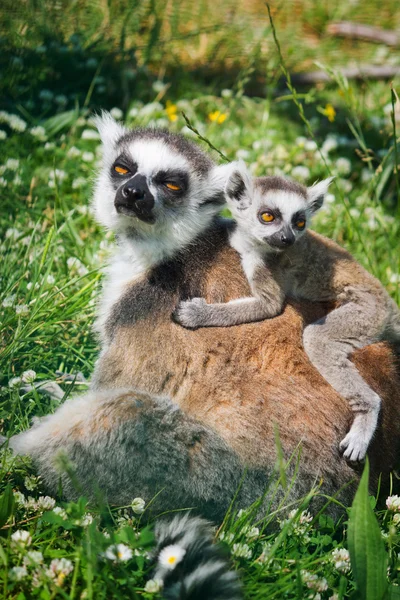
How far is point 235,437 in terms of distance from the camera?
12.3 feet

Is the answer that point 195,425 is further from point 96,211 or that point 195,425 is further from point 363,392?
point 96,211

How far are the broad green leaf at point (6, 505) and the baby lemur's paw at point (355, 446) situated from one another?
1764mm

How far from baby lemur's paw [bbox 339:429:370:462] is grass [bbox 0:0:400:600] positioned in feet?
0.84

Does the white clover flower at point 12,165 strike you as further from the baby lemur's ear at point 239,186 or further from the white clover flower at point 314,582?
the white clover flower at point 314,582

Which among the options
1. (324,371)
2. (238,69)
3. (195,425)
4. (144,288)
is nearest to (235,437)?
(195,425)

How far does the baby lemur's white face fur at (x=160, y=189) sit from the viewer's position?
160 inches

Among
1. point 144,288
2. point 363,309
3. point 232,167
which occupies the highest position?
point 232,167

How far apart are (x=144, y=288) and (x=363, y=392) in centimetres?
139

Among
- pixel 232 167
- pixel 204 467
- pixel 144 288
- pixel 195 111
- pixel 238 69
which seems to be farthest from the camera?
pixel 238 69

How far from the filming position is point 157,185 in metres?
4.14

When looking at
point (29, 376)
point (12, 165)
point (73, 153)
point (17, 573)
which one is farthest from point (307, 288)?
point (73, 153)

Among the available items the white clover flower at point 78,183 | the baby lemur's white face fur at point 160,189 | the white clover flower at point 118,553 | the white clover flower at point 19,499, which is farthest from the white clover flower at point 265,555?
the white clover flower at point 78,183

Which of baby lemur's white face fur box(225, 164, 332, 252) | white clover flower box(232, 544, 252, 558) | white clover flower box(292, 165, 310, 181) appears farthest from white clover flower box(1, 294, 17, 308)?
white clover flower box(292, 165, 310, 181)

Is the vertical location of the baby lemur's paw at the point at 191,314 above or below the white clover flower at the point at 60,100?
below
